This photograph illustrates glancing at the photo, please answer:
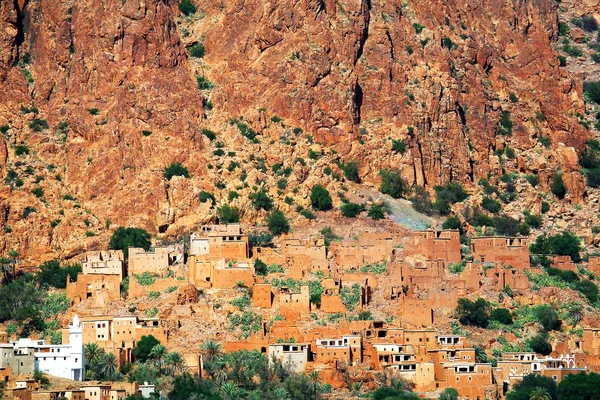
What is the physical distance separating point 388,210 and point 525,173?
1686 cm

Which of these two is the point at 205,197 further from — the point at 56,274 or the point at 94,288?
the point at 94,288

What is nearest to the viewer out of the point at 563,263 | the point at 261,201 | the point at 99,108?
the point at 563,263

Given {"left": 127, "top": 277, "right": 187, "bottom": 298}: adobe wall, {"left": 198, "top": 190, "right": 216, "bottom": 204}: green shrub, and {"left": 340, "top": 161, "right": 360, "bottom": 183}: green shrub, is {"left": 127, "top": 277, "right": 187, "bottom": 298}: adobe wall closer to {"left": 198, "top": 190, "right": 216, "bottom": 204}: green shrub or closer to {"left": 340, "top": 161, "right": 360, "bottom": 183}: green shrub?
{"left": 198, "top": 190, "right": 216, "bottom": 204}: green shrub

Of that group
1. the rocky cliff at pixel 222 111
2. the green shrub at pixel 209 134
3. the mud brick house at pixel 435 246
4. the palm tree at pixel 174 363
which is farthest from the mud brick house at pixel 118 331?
the green shrub at pixel 209 134

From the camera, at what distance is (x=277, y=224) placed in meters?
149

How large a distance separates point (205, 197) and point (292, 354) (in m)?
25.9

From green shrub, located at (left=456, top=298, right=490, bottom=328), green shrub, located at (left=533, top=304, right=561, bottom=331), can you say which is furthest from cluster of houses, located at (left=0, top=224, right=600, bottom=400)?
green shrub, located at (left=533, top=304, right=561, bottom=331)

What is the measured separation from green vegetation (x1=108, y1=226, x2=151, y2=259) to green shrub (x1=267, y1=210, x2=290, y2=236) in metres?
8.38

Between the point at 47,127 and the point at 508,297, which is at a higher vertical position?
the point at 47,127

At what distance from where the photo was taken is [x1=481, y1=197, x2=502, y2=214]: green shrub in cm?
15950

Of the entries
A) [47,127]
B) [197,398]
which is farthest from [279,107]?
[197,398]

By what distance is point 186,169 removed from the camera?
153500 mm

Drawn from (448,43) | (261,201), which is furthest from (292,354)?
(448,43)

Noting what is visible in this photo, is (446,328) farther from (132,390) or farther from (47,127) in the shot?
(47,127)
